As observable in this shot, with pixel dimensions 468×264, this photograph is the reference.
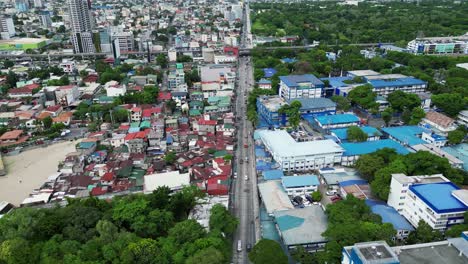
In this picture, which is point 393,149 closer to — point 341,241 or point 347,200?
point 347,200

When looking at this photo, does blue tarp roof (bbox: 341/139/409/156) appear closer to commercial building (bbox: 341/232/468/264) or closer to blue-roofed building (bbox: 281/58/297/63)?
commercial building (bbox: 341/232/468/264)

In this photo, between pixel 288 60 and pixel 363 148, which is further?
pixel 288 60

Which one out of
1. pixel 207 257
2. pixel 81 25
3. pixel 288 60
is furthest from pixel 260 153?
Result: pixel 81 25

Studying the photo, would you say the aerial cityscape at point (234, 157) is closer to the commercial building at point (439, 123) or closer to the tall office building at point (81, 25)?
the commercial building at point (439, 123)

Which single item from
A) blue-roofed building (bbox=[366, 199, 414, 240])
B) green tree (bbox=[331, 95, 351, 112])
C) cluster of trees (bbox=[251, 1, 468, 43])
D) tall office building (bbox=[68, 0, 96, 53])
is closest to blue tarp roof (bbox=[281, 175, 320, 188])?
blue-roofed building (bbox=[366, 199, 414, 240])

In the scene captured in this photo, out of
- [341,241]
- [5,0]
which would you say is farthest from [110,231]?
[5,0]

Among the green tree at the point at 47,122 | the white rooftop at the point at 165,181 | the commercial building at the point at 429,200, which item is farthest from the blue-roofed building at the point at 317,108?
the green tree at the point at 47,122

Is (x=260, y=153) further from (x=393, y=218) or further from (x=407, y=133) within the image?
(x=407, y=133)
